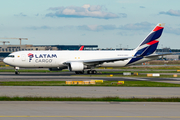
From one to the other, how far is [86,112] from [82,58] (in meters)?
41.7

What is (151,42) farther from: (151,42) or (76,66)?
(76,66)

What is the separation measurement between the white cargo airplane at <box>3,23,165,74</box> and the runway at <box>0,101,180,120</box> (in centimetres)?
3520

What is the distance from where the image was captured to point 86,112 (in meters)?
14.2

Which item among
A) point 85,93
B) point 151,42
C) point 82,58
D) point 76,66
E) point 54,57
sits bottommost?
point 85,93

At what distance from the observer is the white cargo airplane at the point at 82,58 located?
52.5 metres

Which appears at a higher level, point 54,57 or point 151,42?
point 151,42

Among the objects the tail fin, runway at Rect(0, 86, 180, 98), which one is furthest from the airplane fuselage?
runway at Rect(0, 86, 180, 98)

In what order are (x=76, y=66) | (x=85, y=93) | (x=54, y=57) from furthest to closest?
(x=54, y=57) < (x=76, y=66) < (x=85, y=93)

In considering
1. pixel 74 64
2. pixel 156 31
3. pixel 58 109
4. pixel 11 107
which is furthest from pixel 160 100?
pixel 156 31

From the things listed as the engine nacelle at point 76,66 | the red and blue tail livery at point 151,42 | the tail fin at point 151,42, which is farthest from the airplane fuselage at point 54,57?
the engine nacelle at point 76,66

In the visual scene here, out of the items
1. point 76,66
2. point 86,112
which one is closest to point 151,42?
point 76,66

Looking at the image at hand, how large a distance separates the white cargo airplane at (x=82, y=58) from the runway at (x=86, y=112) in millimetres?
35195

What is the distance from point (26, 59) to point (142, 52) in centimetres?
2577

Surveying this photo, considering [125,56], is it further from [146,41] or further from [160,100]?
[160,100]
